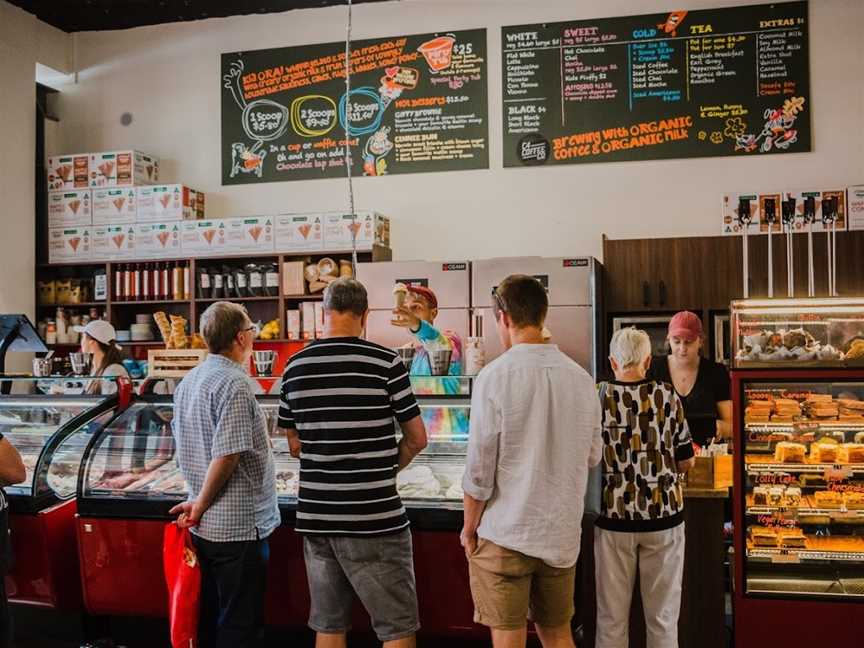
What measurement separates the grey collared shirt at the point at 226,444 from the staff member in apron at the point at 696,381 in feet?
7.64

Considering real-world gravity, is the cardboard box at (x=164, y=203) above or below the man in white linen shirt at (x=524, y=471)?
above

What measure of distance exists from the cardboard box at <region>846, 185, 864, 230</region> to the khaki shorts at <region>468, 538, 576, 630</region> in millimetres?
4279

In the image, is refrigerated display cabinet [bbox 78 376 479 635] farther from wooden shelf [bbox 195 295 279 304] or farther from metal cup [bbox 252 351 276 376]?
wooden shelf [bbox 195 295 279 304]

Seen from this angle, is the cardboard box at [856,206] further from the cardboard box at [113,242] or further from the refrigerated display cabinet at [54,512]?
the cardboard box at [113,242]

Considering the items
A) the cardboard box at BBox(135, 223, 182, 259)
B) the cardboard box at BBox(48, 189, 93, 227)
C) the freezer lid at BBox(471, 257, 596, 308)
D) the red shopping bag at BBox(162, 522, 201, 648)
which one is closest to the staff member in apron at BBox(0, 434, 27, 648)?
the red shopping bag at BBox(162, 522, 201, 648)

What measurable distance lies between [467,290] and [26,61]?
4.50 m

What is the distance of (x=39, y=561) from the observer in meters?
3.22

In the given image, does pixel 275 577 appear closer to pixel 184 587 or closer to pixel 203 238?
pixel 184 587

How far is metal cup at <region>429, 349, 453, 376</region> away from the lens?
3.34 metres

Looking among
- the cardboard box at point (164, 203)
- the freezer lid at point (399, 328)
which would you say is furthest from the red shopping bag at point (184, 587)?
the cardboard box at point (164, 203)

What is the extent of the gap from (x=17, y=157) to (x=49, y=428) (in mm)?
3929

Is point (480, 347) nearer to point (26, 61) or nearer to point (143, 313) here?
point (143, 313)

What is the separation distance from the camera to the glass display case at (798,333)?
10.2 feet

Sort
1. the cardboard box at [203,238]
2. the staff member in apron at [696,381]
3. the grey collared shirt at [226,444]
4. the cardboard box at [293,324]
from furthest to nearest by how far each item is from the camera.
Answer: the cardboard box at [203,238] → the cardboard box at [293,324] → the staff member in apron at [696,381] → the grey collared shirt at [226,444]
